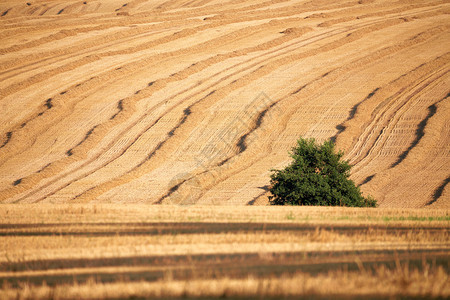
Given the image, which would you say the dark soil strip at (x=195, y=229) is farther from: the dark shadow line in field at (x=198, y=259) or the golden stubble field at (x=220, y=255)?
the dark shadow line in field at (x=198, y=259)

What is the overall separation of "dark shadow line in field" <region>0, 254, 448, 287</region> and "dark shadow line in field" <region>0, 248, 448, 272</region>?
0.23 m

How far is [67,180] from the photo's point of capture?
94.8ft

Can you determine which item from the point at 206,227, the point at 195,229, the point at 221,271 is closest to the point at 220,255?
the point at 221,271

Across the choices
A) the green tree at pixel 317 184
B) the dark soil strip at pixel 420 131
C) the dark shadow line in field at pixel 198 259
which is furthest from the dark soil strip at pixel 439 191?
the dark shadow line in field at pixel 198 259

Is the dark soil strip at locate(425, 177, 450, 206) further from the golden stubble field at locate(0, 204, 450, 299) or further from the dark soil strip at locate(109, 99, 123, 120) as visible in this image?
the dark soil strip at locate(109, 99, 123, 120)

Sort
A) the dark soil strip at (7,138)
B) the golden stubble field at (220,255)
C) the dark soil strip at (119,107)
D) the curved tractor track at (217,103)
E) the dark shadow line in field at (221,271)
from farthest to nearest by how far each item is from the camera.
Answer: the dark soil strip at (119,107) → the dark soil strip at (7,138) → the curved tractor track at (217,103) → the dark shadow line in field at (221,271) → the golden stubble field at (220,255)

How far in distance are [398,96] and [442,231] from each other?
28.7 metres

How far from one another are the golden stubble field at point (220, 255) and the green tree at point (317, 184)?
515 centimetres

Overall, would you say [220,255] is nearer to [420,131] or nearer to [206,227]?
[206,227]

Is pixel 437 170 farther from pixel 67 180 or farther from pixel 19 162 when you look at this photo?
pixel 19 162

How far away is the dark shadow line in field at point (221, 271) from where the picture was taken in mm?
8258

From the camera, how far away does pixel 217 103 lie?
40.2 m

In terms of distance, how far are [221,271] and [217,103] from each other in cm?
3211

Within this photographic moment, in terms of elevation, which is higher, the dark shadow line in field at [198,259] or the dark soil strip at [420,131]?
the dark shadow line in field at [198,259]
